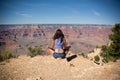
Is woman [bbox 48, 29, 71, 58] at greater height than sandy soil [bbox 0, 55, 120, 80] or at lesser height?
greater

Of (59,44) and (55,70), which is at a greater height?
(59,44)

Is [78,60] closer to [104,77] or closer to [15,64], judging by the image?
[104,77]

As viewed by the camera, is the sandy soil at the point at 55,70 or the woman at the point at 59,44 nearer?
the sandy soil at the point at 55,70

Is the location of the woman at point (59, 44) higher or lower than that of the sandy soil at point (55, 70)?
higher

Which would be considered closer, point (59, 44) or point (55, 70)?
point (55, 70)

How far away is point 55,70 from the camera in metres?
9.48

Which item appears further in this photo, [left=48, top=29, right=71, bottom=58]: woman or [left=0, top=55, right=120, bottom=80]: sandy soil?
[left=48, top=29, right=71, bottom=58]: woman

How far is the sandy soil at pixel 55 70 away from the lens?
27.7 feet

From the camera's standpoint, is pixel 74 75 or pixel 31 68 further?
pixel 31 68

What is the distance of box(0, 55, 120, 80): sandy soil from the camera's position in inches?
332

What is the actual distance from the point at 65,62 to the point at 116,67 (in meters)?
3.07

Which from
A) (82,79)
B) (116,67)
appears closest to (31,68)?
(82,79)

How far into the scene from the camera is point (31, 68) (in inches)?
383

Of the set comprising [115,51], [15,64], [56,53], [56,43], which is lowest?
[115,51]
